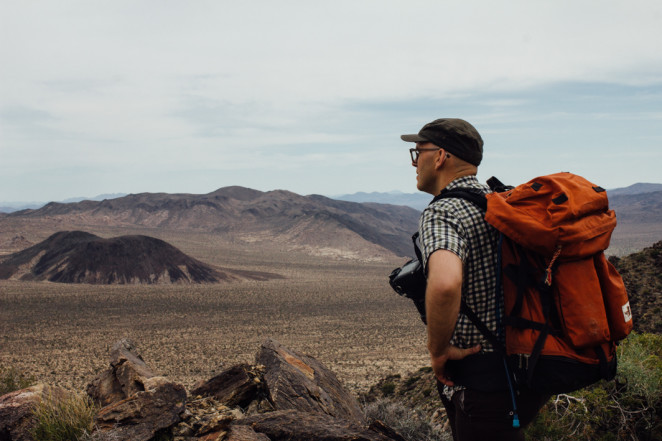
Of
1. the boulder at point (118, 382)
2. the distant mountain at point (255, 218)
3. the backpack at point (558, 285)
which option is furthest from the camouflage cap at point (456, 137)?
the distant mountain at point (255, 218)

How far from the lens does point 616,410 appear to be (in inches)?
209

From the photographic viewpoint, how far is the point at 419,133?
259cm

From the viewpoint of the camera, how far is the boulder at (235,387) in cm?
511

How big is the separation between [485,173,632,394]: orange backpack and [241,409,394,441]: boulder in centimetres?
179

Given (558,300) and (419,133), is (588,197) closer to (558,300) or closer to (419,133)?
(558,300)

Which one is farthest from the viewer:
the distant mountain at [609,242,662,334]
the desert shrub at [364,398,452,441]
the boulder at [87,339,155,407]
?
the distant mountain at [609,242,662,334]

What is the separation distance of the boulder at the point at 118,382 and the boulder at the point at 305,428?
1.68 metres

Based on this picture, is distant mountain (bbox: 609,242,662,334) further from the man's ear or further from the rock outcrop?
the man's ear

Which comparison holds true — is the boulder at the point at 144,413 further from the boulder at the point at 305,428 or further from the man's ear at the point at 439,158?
the man's ear at the point at 439,158

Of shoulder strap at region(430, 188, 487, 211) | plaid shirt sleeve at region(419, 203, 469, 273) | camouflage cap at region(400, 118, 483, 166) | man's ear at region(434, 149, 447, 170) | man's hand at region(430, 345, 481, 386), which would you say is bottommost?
man's hand at region(430, 345, 481, 386)

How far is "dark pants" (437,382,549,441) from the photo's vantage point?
91.2 inches

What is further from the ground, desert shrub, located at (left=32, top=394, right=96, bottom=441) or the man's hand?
the man's hand

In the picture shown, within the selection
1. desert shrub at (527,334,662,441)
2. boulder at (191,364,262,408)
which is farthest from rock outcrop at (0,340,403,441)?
desert shrub at (527,334,662,441)

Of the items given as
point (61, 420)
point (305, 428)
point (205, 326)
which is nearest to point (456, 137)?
point (305, 428)
